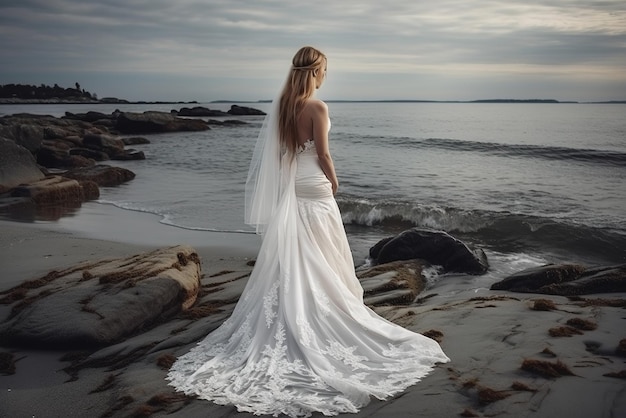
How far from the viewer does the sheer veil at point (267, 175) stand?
5.17m

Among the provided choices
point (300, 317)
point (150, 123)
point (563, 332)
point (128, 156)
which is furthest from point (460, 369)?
point (150, 123)

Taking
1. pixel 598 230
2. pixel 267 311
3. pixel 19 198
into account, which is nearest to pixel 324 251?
pixel 267 311

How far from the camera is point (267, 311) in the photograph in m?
4.83

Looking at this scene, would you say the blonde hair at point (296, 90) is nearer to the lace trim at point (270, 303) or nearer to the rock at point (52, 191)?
the lace trim at point (270, 303)

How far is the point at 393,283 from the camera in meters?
7.21

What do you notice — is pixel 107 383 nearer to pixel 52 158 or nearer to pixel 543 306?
pixel 543 306

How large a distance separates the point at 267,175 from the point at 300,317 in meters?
1.42

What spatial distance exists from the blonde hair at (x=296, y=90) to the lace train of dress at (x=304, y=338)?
211 millimetres

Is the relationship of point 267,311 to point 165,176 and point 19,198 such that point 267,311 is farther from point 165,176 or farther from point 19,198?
point 165,176

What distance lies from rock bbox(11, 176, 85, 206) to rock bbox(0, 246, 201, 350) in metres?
7.82

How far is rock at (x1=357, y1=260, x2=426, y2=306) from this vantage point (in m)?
6.83

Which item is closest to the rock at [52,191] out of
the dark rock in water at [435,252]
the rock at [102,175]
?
the rock at [102,175]

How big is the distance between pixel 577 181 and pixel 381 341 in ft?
56.6

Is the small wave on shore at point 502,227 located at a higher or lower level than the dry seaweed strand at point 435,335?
lower
